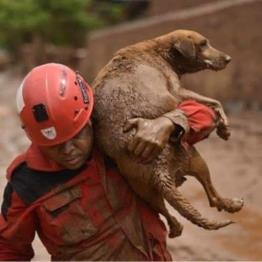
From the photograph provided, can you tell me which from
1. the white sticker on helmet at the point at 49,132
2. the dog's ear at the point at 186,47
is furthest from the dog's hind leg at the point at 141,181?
the dog's ear at the point at 186,47

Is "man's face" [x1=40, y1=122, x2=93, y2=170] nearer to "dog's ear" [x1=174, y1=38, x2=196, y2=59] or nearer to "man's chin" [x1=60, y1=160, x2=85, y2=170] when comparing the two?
"man's chin" [x1=60, y1=160, x2=85, y2=170]

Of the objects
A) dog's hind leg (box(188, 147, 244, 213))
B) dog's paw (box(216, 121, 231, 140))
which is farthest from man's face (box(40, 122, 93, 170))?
dog's paw (box(216, 121, 231, 140))

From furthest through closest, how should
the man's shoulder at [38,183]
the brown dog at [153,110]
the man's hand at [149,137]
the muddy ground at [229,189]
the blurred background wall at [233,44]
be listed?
1. the blurred background wall at [233,44]
2. the muddy ground at [229,189]
3. the man's shoulder at [38,183]
4. the brown dog at [153,110]
5. the man's hand at [149,137]

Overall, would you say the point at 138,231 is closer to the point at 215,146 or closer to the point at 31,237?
the point at 31,237

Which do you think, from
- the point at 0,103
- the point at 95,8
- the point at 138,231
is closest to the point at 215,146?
the point at 138,231

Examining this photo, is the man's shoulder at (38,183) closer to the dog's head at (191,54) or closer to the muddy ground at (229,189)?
the dog's head at (191,54)

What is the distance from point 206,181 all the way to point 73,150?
46 centimetres

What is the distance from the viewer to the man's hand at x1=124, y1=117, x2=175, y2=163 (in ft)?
6.63

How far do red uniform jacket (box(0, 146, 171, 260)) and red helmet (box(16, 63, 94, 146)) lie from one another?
0.17m

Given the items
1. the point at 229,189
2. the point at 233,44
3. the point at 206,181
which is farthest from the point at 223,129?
the point at 233,44

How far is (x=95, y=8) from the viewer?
1004 inches

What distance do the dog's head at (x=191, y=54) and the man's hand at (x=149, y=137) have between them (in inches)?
14.9

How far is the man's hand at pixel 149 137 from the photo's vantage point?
2021 millimetres

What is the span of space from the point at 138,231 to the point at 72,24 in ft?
70.1
